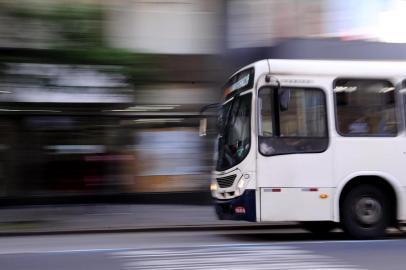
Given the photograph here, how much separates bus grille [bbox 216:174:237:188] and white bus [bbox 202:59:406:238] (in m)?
0.03

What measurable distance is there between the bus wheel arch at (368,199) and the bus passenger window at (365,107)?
79 cm

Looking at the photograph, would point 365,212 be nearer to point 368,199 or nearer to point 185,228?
point 368,199

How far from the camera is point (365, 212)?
32.7 ft

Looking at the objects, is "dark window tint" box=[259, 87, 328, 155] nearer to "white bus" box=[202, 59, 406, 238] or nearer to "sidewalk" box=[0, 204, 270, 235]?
"white bus" box=[202, 59, 406, 238]

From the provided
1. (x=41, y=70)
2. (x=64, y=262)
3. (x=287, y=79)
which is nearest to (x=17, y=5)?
(x=41, y=70)

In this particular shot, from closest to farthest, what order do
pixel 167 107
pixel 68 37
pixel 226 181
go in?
pixel 226 181 → pixel 68 37 → pixel 167 107

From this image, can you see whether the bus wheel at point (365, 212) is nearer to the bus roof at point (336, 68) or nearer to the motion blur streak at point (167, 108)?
the bus roof at point (336, 68)

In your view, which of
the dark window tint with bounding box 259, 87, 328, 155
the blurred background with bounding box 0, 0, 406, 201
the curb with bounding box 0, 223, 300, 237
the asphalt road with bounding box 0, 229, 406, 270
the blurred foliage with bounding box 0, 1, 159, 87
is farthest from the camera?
the blurred background with bounding box 0, 0, 406, 201

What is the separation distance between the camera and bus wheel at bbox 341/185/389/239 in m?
9.88

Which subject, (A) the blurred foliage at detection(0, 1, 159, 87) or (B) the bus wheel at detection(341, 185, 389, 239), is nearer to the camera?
(B) the bus wheel at detection(341, 185, 389, 239)

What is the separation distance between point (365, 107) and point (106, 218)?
6.97m

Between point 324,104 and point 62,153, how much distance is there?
8660 millimetres

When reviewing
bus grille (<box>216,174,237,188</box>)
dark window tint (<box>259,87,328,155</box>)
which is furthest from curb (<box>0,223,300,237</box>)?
dark window tint (<box>259,87,328,155</box>)

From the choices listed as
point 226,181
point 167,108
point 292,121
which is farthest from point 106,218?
point 292,121
